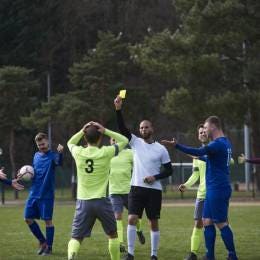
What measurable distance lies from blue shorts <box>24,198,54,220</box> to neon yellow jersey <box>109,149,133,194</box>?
1.41 metres

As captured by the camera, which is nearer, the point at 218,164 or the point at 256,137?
the point at 218,164

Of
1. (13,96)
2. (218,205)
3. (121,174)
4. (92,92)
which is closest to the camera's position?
(218,205)

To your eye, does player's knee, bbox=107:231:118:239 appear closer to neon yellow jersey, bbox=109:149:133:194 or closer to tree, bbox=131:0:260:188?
neon yellow jersey, bbox=109:149:133:194

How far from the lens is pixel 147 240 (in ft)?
56.2

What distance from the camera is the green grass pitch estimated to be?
14.6m

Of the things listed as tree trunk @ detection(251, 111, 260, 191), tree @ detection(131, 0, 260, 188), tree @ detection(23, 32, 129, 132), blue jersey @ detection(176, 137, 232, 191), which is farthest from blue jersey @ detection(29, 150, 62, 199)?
tree @ detection(23, 32, 129, 132)

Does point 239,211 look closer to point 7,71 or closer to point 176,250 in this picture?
point 176,250

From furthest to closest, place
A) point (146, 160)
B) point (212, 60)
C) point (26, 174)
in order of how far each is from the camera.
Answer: point (212, 60) → point (26, 174) → point (146, 160)

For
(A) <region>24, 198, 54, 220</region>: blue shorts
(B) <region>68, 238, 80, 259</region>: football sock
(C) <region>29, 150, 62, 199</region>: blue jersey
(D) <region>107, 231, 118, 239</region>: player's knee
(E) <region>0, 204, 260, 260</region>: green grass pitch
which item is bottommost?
(E) <region>0, 204, 260, 260</region>: green grass pitch

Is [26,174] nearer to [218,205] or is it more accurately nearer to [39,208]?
[39,208]

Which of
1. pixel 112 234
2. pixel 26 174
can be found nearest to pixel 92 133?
pixel 112 234

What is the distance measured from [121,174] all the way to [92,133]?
4.75 meters

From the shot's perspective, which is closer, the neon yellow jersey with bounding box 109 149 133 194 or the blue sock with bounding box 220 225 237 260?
the blue sock with bounding box 220 225 237 260

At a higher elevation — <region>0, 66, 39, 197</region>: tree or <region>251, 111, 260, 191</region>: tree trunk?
<region>0, 66, 39, 197</region>: tree
